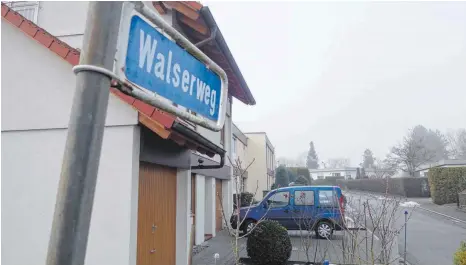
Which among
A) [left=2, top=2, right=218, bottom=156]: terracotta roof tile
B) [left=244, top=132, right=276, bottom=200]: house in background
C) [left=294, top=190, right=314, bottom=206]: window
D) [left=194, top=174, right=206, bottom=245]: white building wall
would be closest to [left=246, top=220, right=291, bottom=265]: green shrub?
[left=194, top=174, right=206, bottom=245]: white building wall

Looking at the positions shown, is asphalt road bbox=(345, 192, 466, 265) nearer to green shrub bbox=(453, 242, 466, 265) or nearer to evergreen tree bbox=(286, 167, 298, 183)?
green shrub bbox=(453, 242, 466, 265)

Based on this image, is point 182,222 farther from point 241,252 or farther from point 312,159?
point 312,159

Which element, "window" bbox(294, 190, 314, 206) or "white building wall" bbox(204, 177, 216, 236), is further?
"white building wall" bbox(204, 177, 216, 236)

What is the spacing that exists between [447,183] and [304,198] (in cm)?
1966

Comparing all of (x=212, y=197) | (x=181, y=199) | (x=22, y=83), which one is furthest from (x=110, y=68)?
(x=212, y=197)

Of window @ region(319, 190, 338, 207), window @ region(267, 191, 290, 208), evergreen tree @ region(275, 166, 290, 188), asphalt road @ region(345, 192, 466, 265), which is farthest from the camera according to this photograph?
evergreen tree @ region(275, 166, 290, 188)

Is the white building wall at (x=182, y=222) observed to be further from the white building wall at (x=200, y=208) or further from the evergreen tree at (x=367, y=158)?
the evergreen tree at (x=367, y=158)

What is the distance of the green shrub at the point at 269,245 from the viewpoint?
8.59 m

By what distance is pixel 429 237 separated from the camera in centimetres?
1417

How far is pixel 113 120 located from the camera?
4.94 metres

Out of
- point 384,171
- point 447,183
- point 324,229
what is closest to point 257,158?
point 384,171

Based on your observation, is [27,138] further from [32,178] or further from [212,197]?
[212,197]

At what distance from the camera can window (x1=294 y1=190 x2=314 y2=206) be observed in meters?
13.4

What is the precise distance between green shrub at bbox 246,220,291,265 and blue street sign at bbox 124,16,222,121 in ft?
23.8
